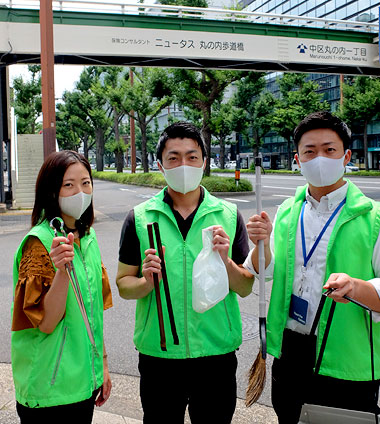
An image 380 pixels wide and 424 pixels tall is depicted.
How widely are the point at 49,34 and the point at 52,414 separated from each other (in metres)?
11.6

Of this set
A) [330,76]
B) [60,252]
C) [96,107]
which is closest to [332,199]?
[60,252]

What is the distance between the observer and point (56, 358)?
6.14 feet

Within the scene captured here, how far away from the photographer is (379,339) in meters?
1.99

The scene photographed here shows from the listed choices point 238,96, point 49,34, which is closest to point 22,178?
point 49,34

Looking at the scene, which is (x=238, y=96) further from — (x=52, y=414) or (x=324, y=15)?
(x=52, y=414)

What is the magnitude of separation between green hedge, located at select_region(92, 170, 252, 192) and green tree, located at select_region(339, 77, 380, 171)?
1846 centimetres

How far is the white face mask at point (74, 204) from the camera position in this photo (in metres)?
2.03

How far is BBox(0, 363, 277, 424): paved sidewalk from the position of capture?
301cm

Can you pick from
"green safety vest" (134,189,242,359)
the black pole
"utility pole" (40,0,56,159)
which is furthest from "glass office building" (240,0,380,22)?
"green safety vest" (134,189,242,359)

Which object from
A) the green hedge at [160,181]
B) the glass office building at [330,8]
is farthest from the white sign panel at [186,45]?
the glass office building at [330,8]

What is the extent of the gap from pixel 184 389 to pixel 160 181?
23550mm

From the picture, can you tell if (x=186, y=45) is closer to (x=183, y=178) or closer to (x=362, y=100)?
(x=183, y=178)

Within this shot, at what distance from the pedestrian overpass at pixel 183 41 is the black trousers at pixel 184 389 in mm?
12728

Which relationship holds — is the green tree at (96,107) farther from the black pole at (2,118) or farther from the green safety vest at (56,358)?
the green safety vest at (56,358)
